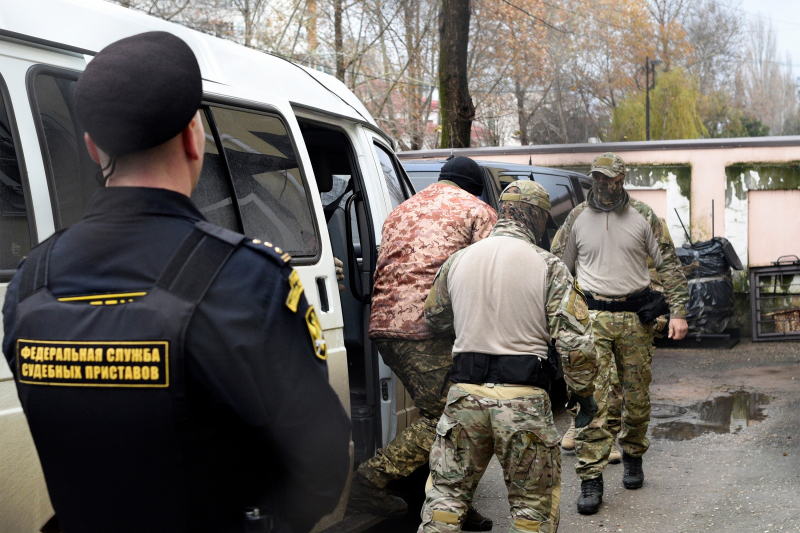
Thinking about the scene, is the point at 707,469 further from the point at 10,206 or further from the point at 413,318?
the point at 10,206

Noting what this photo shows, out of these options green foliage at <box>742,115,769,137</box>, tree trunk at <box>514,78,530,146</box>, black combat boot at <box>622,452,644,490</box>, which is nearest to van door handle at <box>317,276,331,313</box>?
black combat boot at <box>622,452,644,490</box>

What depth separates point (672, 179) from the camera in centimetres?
1212

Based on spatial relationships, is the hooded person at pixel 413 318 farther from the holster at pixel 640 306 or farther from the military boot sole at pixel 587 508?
the holster at pixel 640 306

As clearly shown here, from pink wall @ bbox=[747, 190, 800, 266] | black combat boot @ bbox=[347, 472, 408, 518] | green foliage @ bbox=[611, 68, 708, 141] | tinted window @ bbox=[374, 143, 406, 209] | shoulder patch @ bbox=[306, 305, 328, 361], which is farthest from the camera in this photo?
green foliage @ bbox=[611, 68, 708, 141]

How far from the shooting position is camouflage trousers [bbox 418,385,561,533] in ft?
10.4

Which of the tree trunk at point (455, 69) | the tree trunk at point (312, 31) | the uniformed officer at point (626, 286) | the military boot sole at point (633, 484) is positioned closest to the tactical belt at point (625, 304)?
the uniformed officer at point (626, 286)

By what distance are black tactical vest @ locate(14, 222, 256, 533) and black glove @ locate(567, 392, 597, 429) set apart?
2427 millimetres

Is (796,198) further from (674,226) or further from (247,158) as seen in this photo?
(247,158)

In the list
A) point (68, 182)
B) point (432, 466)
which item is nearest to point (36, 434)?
point (68, 182)

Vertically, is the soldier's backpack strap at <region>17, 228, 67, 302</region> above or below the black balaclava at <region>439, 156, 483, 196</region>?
below

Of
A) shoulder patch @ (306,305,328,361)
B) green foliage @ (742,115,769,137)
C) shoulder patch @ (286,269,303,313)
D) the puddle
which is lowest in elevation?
the puddle

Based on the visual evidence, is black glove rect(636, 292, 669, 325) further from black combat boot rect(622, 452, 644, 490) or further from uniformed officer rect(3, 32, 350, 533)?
uniformed officer rect(3, 32, 350, 533)

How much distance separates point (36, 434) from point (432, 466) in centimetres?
212

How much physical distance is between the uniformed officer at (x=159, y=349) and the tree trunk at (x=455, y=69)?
10667 mm
